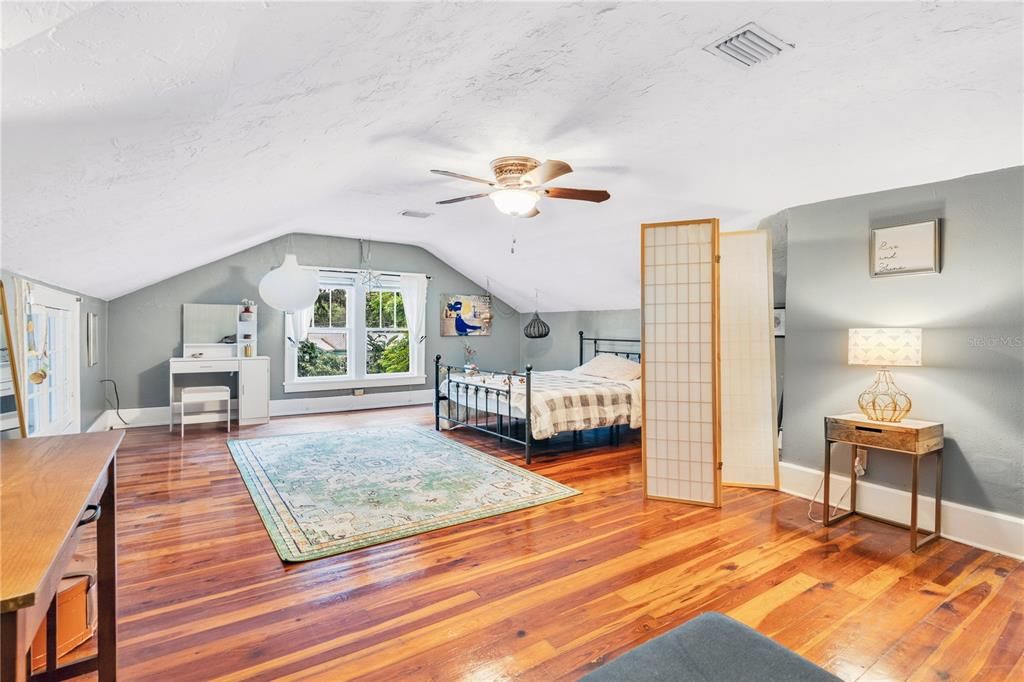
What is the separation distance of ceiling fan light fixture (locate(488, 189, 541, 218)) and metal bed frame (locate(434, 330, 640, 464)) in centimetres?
161

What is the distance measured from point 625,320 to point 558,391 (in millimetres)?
2227

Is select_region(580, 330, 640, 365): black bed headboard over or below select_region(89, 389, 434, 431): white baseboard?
over

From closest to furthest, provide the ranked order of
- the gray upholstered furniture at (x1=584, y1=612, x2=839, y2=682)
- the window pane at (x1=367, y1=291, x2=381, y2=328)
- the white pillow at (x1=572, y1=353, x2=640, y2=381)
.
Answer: the gray upholstered furniture at (x1=584, y1=612, x2=839, y2=682) → the white pillow at (x1=572, y1=353, x2=640, y2=381) → the window pane at (x1=367, y1=291, x2=381, y2=328)

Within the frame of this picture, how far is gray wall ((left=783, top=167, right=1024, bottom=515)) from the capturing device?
9.27 ft

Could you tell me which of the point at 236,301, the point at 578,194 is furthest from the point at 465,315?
the point at 578,194

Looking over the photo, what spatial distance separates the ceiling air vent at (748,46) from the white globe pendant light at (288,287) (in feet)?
19.0

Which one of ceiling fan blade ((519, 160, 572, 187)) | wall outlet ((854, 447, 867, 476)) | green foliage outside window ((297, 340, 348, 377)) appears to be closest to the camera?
ceiling fan blade ((519, 160, 572, 187))

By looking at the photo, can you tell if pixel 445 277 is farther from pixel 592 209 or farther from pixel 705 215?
pixel 705 215

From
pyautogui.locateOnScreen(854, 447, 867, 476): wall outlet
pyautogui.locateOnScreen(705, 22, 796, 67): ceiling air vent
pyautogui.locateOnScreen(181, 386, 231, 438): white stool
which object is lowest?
pyautogui.locateOnScreen(854, 447, 867, 476): wall outlet

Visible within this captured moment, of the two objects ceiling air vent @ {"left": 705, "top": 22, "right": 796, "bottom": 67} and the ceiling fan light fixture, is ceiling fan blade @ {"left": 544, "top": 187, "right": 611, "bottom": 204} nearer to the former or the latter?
the ceiling fan light fixture

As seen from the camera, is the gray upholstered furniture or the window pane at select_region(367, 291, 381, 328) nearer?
the gray upholstered furniture

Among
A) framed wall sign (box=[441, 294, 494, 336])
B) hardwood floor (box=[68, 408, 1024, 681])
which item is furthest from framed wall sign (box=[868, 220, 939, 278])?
framed wall sign (box=[441, 294, 494, 336])

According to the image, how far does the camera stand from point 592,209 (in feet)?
15.6

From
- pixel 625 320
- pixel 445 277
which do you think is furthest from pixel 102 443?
pixel 445 277
